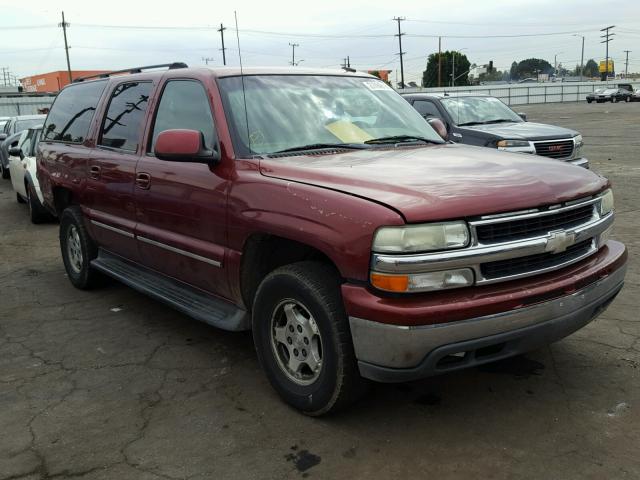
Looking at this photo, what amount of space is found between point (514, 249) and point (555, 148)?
781 cm

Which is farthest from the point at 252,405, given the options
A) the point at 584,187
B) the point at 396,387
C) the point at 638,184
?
the point at 638,184

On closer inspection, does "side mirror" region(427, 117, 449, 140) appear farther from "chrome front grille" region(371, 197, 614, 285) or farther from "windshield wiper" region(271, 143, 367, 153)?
"chrome front grille" region(371, 197, 614, 285)

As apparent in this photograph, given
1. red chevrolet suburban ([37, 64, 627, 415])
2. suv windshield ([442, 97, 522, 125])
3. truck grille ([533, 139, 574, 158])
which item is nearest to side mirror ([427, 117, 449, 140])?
red chevrolet suburban ([37, 64, 627, 415])

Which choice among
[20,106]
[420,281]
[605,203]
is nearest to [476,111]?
[605,203]

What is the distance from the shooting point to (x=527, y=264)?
290 centimetres

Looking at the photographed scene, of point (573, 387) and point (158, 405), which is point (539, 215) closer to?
point (573, 387)

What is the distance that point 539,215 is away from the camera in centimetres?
289

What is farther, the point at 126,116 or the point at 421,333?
the point at 126,116

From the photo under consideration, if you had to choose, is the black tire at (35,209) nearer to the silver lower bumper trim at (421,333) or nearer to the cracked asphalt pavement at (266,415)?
the cracked asphalt pavement at (266,415)

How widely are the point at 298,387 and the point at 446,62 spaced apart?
355ft

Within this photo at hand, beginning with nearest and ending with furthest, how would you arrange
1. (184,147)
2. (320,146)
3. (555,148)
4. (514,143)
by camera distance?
1. (184,147)
2. (320,146)
3. (514,143)
4. (555,148)

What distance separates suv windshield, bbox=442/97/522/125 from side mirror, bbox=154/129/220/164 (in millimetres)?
7931

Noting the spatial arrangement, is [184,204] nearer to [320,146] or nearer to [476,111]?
[320,146]

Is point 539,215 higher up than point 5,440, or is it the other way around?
point 539,215
